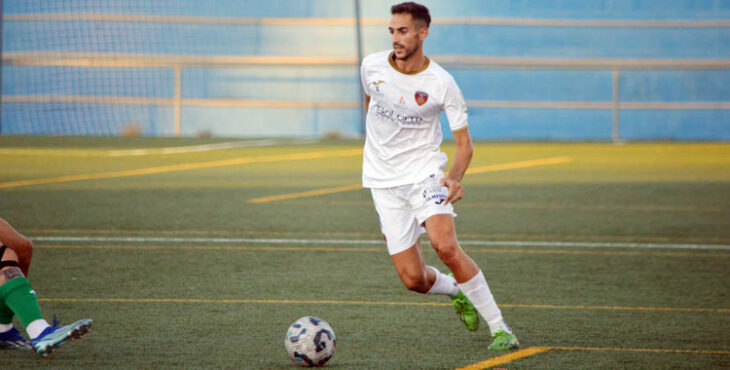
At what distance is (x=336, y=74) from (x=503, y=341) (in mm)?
34052

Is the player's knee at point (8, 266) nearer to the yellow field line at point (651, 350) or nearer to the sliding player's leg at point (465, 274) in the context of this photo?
the sliding player's leg at point (465, 274)

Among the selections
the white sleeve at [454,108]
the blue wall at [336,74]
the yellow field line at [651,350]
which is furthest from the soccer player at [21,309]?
the blue wall at [336,74]

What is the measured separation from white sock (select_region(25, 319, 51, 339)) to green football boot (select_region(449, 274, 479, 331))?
7.33 ft

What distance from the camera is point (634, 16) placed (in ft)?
141

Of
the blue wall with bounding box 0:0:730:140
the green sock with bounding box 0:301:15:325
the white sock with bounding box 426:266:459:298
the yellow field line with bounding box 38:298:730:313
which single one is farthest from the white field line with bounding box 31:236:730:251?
the blue wall with bounding box 0:0:730:140

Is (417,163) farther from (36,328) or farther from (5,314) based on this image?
(5,314)

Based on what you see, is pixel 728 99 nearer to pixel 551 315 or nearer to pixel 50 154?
pixel 50 154

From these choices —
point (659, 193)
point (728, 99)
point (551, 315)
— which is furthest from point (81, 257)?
point (728, 99)

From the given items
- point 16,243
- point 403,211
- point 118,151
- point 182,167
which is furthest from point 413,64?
point 118,151

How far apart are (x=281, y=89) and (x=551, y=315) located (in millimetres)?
32602

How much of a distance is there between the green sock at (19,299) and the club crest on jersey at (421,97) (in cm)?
224

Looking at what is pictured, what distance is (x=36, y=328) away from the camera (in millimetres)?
5949

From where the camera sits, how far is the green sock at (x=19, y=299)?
5957mm

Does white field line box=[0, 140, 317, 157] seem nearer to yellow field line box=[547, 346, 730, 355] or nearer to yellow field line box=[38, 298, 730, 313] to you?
yellow field line box=[38, 298, 730, 313]
